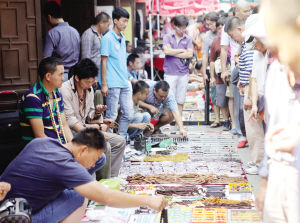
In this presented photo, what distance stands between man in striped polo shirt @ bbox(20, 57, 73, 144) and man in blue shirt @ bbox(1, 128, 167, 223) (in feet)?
3.77

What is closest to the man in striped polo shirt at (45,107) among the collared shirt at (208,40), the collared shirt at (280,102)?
the collared shirt at (280,102)

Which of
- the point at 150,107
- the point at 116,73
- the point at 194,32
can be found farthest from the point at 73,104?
the point at 194,32

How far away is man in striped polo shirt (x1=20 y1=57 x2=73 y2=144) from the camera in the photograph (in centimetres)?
430

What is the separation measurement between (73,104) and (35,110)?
2.71 feet

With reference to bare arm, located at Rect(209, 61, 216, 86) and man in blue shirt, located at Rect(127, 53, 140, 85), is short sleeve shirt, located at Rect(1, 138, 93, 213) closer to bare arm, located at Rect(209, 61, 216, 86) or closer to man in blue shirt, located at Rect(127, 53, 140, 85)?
man in blue shirt, located at Rect(127, 53, 140, 85)

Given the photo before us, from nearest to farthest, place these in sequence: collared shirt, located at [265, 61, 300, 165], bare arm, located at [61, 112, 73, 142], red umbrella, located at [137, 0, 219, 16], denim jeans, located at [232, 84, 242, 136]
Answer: collared shirt, located at [265, 61, 300, 165] → bare arm, located at [61, 112, 73, 142] → denim jeans, located at [232, 84, 242, 136] → red umbrella, located at [137, 0, 219, 16]

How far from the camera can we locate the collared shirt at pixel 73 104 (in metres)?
5.02

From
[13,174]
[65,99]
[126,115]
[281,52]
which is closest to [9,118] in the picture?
[65,99]

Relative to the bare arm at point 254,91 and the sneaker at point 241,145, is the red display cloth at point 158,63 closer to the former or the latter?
the sneaker at point 241,145

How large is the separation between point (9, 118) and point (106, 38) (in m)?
2.32

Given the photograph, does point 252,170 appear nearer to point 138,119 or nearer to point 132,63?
point 138,119

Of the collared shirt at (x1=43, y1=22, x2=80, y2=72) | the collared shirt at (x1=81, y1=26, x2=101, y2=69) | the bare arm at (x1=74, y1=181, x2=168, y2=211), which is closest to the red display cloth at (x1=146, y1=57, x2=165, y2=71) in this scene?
→ the collared shirt at (x1=81, y1=26, x2=101, y2=69)

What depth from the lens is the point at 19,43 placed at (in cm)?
554

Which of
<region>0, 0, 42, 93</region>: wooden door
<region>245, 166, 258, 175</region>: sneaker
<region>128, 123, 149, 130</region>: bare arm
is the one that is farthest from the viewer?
<region>128, 123, 149, 130</region>: bare arm
